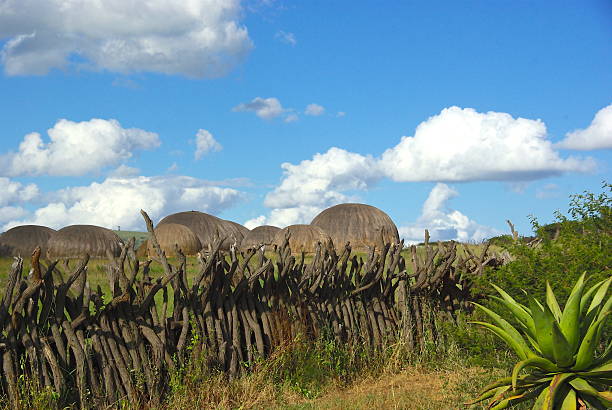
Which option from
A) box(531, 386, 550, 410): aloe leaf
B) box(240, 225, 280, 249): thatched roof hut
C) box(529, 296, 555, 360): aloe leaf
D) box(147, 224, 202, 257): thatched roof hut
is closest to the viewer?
box(529, 296, 555, 360): aloe leaf

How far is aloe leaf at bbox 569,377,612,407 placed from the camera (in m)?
4.16

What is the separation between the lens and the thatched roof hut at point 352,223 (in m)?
34.1

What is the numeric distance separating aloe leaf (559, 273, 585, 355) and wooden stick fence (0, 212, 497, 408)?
11.7 feet

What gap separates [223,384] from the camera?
677 centimetres

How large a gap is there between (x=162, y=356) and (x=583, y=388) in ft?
13.2

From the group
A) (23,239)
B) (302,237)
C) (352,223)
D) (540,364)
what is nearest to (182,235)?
(302,237)

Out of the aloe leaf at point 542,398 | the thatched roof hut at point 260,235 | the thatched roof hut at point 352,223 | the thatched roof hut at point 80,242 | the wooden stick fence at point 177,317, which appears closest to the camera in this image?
the aloe leaf at point 542,398

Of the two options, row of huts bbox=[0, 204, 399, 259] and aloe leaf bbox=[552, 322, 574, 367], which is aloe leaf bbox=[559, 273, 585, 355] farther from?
row of huts bbox=[0, 204, 399, 259]

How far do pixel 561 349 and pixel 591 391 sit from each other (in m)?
0.34

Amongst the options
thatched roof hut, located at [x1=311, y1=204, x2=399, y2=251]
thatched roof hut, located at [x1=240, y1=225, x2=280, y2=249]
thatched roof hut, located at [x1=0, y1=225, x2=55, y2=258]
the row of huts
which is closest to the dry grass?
the row of huts

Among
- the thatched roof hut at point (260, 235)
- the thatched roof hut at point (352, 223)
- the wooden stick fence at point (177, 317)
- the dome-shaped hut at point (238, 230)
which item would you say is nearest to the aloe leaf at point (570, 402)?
the wooden stick fence at point (177, 317)

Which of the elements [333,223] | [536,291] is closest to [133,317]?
[536,291]

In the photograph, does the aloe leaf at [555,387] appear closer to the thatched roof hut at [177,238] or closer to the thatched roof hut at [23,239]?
the thatched roof hut at [177,238]

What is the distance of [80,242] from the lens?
1329 inches
